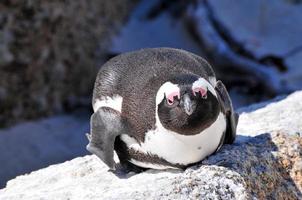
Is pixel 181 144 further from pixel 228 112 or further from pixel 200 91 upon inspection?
pixel 228 112

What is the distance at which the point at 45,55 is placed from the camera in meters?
4.55

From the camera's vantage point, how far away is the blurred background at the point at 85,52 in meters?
4.28

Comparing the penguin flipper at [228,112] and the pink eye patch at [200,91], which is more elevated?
the penguin flipper at [228,112]

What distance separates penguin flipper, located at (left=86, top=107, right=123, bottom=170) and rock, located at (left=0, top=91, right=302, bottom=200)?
0.09m

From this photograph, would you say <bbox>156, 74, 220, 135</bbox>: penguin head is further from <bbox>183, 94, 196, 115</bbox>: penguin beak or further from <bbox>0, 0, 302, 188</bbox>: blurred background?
<bbox>0, 0, 302, 188</bbox>: blurred background

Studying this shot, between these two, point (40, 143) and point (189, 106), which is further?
point (40, 143)

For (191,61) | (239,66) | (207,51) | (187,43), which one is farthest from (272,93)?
(191,61)

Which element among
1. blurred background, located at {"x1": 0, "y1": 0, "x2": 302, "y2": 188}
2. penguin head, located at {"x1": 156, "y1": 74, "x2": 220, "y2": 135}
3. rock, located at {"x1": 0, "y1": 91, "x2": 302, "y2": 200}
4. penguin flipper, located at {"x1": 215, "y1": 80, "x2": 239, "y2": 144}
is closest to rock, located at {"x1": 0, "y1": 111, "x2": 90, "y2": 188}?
blurred background, located at {"x1": 0, "y1": 0, "x2": 302, "y2": 188}

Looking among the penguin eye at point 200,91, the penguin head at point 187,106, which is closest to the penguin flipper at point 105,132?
the penguin head at point 187,106

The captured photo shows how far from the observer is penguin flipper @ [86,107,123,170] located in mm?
1990

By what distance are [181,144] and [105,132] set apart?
27 cm

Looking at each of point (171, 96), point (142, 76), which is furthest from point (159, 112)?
point (142, 76)

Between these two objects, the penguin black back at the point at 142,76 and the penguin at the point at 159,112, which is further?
the penguin black back at the point at 142,76

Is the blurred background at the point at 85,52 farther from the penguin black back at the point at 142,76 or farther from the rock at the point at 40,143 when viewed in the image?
the penguin black back at the point at 142,76
